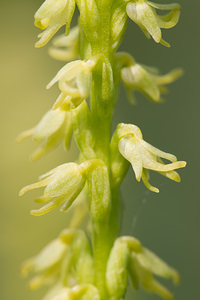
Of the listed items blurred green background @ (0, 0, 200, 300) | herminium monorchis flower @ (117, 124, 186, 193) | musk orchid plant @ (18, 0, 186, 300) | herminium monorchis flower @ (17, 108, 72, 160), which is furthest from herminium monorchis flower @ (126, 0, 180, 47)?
blurred green background @ (0, 0, 200, 300)

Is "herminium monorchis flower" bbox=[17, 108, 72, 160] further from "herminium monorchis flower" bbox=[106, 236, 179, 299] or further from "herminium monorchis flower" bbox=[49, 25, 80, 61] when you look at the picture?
"herminium monorchis flower" bbox=[106, 236, 179, 299]

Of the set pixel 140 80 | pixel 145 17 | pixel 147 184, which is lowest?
pixel 147 184

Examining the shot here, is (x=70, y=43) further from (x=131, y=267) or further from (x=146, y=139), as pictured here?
(x=146, y=139)

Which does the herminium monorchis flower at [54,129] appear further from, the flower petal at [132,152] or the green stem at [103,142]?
the flower petal at [132,152]

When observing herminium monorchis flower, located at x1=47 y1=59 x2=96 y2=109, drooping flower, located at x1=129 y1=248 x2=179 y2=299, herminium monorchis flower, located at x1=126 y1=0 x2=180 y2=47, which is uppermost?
herminium monorchis flower, located at x1=126 y1=0 x2=180 y2=47

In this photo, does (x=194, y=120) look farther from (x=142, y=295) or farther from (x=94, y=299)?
(x=94, y=299)

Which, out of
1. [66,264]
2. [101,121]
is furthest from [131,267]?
[101,121]
